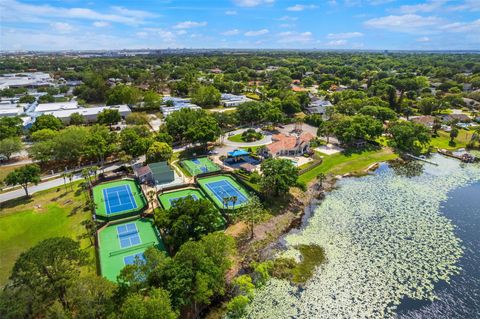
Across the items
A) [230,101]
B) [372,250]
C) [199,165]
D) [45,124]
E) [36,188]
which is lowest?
[372,250]

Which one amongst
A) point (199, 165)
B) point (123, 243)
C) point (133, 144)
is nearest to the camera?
point (123, 243)

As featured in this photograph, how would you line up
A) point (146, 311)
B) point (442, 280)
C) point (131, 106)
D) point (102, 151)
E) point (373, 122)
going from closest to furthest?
point (146, 311) < point (442, 280) < point (102, 151) < point (373, 122) < point (131, 106)

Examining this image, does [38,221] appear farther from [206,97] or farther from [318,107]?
[318,107]

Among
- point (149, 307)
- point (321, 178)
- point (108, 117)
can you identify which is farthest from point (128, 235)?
point (108, 117)

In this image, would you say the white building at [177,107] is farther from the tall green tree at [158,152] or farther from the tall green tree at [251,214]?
the tall green tree at [251,214]

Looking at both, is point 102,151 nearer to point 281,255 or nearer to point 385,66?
point 281,255

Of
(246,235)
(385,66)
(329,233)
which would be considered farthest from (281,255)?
(385,66)

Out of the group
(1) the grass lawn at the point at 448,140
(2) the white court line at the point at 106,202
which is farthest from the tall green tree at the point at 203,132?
(1) the grass lawn at the point at 448,140
